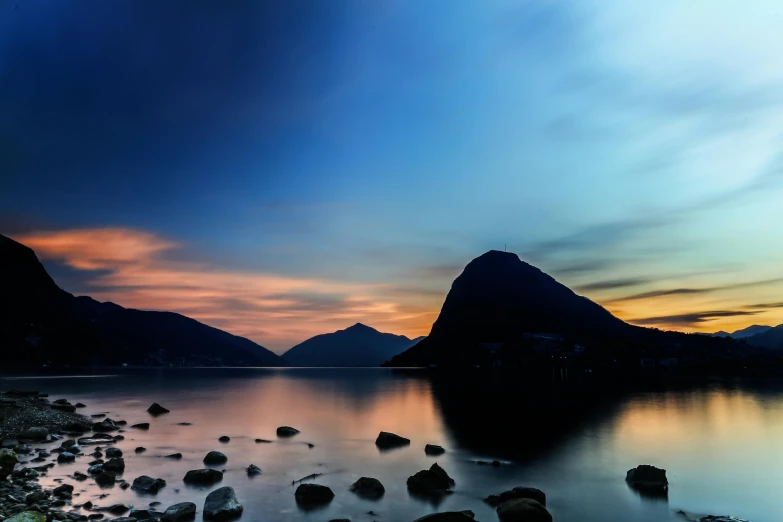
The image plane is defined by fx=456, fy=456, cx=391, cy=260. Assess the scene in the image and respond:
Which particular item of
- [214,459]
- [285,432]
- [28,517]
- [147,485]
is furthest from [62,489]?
[285,432]

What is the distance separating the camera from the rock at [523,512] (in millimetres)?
23406

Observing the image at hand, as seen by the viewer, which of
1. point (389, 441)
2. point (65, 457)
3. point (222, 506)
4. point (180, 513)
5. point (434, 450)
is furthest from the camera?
point (389, 441)

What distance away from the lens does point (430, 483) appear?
30.2 meters

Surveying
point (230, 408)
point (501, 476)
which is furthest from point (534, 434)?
point (230, 408)

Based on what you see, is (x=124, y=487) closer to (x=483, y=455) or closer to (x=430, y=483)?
(x=430, y=483)

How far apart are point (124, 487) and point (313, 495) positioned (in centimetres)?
1140

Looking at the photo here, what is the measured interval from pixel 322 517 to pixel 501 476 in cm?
1666

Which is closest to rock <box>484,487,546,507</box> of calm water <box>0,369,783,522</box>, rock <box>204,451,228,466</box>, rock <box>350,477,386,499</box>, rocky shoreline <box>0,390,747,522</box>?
rocky shoreline <box>0,390,747,522</box>

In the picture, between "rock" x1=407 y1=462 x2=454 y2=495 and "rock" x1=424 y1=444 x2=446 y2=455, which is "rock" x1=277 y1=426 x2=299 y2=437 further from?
Answer: "rock" x1=407 y1=462 x2=454 y2=495

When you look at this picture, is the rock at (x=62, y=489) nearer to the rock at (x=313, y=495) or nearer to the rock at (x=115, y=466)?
the rock at (x=115, y=466)

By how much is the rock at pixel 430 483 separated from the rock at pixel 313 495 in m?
5.69

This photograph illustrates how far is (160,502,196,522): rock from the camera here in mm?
21828

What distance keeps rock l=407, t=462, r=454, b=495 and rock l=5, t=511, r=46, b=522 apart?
19.7 m

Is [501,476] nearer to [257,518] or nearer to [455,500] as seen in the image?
[455,500]
